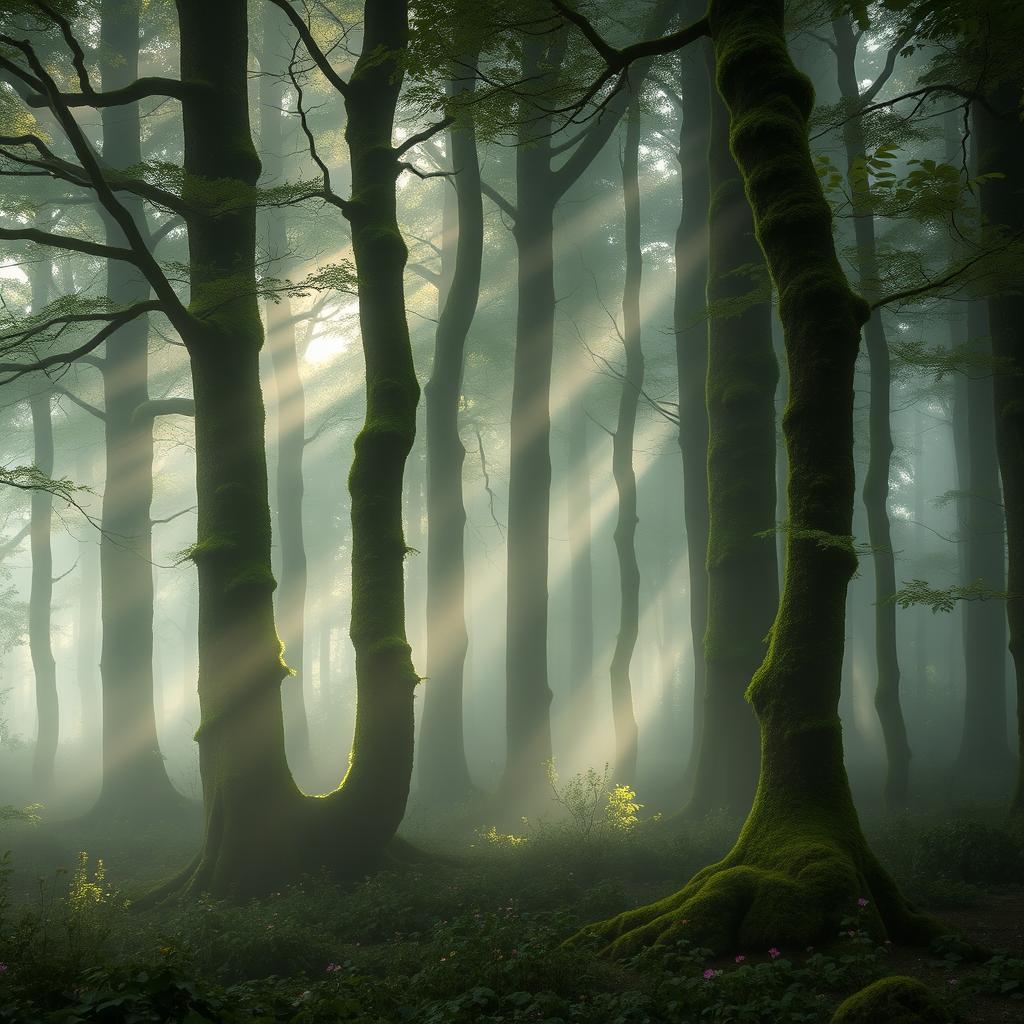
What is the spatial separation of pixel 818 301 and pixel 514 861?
6.94 m

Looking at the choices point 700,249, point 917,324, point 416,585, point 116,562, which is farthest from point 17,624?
point 917,324

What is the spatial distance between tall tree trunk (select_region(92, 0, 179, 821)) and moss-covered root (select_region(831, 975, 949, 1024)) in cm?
1483

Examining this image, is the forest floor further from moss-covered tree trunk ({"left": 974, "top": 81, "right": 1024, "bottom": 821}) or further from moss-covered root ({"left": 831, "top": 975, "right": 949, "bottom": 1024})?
moss-covered tree trunk ({"left": 974, "top": 81, "right": 1024, "bottom": 821})

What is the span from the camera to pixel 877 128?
12.1 metres

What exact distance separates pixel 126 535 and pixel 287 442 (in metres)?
6.25

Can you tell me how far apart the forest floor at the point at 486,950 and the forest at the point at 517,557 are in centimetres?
4

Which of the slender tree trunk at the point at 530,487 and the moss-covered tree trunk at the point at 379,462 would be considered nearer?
the moss-covered tree trunk at the point at 379,462

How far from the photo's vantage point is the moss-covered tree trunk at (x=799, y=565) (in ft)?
18.5

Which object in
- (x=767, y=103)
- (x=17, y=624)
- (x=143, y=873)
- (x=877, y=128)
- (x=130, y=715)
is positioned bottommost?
(x=143, y=873)

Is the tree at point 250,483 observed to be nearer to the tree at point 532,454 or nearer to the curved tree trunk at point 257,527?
the curved tree trunk at point 257,527

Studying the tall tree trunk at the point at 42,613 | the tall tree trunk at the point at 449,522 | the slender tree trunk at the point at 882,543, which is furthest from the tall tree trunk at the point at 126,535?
the slender tree trunk at the point at 882,543

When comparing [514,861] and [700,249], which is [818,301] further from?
[700,249]

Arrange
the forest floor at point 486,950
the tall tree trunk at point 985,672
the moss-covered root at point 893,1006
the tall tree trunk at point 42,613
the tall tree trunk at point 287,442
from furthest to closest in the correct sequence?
the tall tree trunk at point 42,613 < the tall tree trunk at point 287,442 < the tall tree trunk at point 985,672 < the forest floor at point 486,950 < the moss-covered root at point 893,1006

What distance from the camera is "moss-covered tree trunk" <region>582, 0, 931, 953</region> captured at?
5.63 metres
